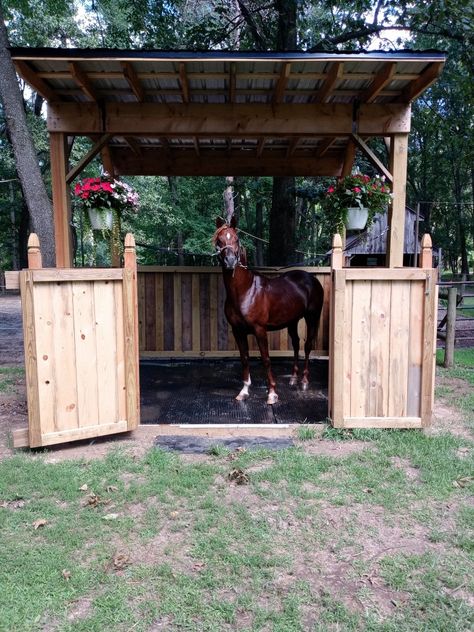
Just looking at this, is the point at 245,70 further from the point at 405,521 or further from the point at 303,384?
the point at 405,521

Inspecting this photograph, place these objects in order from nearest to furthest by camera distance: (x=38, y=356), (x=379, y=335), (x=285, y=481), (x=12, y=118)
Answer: (x=285, y=481) → (x=38, y=356) → (x=379, y=335) → (x=12, y=118)

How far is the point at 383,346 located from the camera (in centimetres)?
421

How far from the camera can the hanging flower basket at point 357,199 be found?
4.89 meters

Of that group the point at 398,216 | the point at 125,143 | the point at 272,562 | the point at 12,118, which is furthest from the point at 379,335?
the point at 12,118

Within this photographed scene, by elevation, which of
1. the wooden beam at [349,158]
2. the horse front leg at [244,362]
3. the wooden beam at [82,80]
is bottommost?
the horse front leg at [244,362]

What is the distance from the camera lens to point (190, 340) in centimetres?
749

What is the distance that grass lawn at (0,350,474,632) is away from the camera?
6.88 feet

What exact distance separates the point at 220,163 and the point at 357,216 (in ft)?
9.99

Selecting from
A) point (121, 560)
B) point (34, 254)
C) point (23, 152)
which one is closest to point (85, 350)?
point (34, 254)

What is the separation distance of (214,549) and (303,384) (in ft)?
11.4

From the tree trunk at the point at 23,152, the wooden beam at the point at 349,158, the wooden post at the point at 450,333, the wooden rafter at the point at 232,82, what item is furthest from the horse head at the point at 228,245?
the wooden post at the point at 450,333

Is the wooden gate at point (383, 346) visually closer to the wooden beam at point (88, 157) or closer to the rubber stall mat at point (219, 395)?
the rubber stall mat at point (219, 395)

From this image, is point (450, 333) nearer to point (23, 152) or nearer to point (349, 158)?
point (349, 158)

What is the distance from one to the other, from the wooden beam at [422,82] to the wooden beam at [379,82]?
0.92 feet
